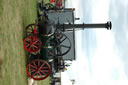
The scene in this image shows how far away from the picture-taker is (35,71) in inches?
362

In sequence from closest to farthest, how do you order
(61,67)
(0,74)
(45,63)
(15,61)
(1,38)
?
(0,74)
(1,38)
(15,61)
(45,63)
(61,67)

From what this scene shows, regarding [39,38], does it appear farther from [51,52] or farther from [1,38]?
[1,38]

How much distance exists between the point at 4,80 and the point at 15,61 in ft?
4.83

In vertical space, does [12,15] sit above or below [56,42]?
above

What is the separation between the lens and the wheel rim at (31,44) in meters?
9.09

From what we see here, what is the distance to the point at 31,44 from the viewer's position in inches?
365

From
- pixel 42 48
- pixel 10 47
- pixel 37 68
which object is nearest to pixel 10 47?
pixel 10 47

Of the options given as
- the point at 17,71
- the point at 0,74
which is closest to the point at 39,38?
the point at 17,71

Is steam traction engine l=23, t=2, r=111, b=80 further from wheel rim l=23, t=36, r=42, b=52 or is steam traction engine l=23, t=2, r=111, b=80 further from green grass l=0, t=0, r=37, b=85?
green grass l=0, t=0, r=37, b=85

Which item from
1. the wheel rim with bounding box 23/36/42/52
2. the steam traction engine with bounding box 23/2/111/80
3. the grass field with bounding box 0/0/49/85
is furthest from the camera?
the wheel rim with bounding box 23/36/42/52

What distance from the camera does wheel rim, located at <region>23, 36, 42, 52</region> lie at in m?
9.09

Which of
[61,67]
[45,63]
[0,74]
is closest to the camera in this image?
[0,74]

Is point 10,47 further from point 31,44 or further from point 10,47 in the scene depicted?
point 31,44

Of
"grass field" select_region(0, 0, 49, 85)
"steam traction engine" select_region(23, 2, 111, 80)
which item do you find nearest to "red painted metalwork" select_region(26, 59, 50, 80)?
"steam traction engine" select_region(23, 2, 111, 80)
